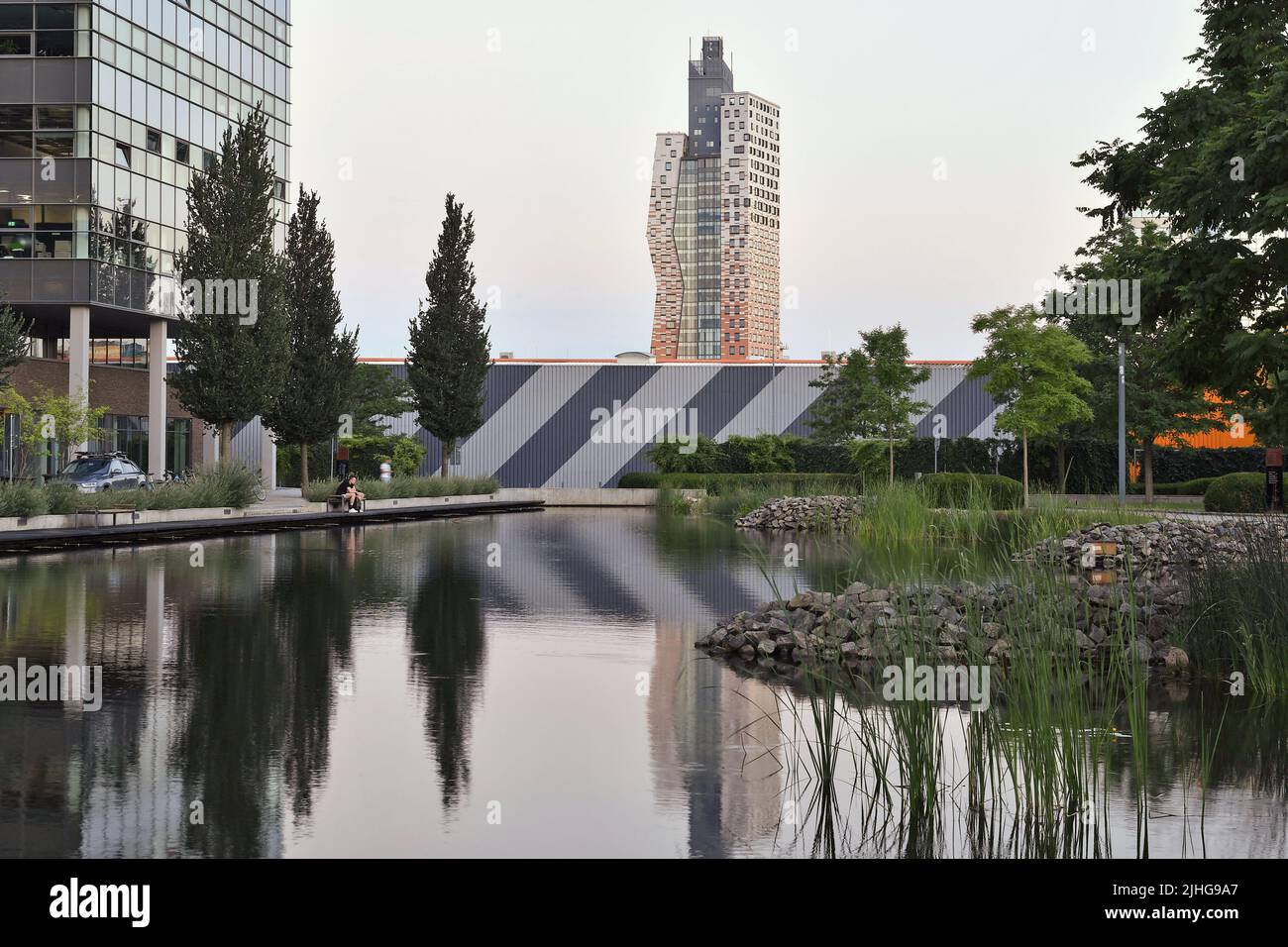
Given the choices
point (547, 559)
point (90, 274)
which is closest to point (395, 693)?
point (547, 559)

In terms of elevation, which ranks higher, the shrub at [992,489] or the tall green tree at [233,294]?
the tall green tree at [233,294]

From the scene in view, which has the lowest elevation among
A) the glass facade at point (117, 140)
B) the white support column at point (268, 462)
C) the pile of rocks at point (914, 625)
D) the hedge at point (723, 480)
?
the pile of rocks at point (914, 625)

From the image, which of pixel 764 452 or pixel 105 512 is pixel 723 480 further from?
pixel 105 512

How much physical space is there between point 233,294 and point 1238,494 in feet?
88.6

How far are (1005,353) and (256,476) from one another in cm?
2331

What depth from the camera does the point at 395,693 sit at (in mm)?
9430

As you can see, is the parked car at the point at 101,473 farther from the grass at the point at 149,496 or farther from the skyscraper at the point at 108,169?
the grass at the point at 149,496

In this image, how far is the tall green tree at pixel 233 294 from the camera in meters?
35.9

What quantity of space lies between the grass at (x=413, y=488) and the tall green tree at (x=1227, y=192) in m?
28.2

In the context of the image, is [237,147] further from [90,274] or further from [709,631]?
[709,631]

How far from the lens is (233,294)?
117ft

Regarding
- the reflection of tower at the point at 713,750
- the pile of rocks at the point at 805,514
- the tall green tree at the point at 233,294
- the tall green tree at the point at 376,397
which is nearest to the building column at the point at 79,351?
the tall green tree at the point at 233,294

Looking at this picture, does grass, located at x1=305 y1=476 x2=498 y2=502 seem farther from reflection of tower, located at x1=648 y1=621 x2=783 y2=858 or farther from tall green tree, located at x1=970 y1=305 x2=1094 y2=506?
reflection of tower, located at x1=648 y1=621 x2=783 y2=858

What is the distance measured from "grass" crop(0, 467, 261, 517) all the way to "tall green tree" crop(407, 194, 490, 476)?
1419 centimetres
